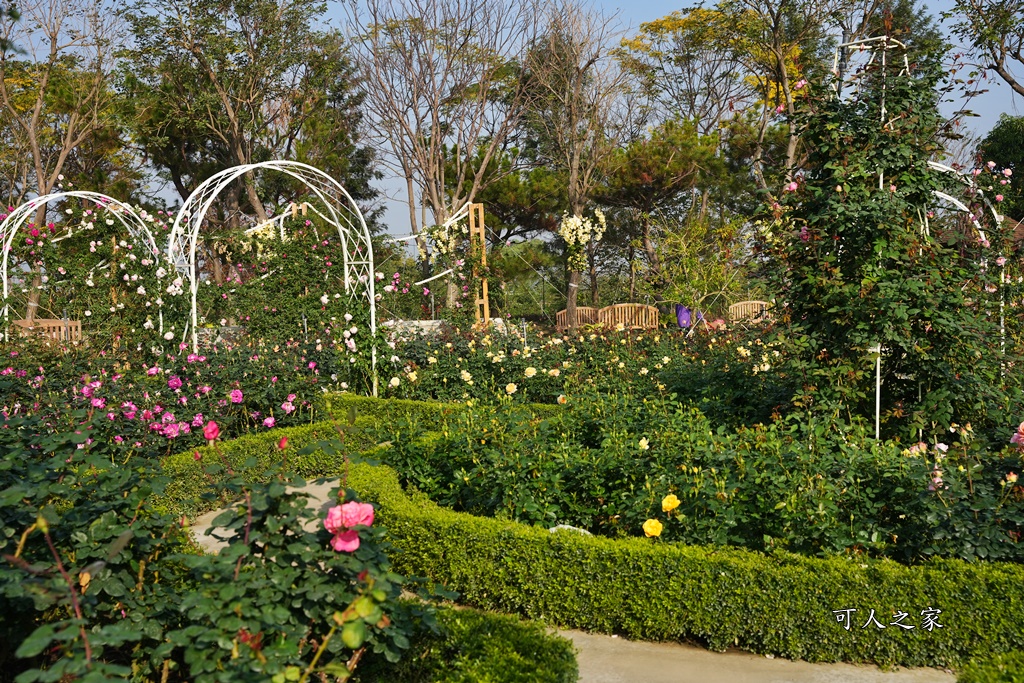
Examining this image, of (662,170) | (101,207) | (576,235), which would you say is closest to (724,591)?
(101,207)

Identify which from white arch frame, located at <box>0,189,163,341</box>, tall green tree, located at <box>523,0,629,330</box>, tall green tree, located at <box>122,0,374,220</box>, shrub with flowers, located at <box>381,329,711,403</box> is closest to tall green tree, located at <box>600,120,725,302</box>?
tall green tree, located at <box>523,0,629,330</box>

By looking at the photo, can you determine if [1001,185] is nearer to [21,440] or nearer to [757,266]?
[757,266]

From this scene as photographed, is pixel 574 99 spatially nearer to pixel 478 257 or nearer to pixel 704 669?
pixel 478 257

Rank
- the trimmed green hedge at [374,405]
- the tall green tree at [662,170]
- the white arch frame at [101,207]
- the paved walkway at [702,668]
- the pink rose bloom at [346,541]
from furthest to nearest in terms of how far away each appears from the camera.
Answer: the tall green tree at [662,170] → the white arch frame at [101,207] → the trimmed green hedge at [374,405] → the paved walkway at [702,668] → the pink rose bloom at [346,541]

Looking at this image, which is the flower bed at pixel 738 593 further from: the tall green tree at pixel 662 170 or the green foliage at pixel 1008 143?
the green foliage at pixel 1008 143

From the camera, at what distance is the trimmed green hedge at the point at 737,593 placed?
3279 millimetres

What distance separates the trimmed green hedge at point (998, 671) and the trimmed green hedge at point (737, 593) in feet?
0.87

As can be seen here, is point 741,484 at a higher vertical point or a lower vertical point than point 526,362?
lower

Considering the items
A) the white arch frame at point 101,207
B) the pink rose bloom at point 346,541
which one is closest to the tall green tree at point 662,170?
the white arch frame at point 101,207

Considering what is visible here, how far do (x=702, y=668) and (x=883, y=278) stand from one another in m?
2.84

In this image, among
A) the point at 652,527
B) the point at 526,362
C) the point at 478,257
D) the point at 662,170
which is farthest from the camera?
the point at 662,170

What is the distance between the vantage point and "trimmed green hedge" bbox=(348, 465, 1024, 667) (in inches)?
129

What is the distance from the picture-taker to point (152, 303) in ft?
27.8

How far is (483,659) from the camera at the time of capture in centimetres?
285
